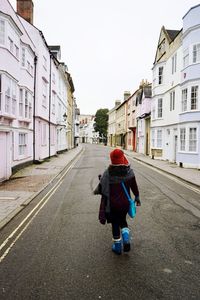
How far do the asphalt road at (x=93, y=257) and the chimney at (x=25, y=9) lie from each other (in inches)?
777

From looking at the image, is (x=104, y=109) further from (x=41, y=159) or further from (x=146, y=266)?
(x=146, y=266)

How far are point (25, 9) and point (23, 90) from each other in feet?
28.8

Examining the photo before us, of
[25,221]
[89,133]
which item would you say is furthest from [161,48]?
[89,133]

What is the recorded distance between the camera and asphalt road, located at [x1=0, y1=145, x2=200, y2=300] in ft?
13.2

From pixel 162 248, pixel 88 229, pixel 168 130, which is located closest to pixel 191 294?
pixel 162 248

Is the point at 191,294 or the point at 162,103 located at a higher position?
the point at 162,103

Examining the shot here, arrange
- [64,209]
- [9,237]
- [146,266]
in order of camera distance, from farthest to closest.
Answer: [64,209]
[9,237]
[146,266]

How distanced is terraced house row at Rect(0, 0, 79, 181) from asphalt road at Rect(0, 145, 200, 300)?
7.44 m

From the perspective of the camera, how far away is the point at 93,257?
515 centimetres

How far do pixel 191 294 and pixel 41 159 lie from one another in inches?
823

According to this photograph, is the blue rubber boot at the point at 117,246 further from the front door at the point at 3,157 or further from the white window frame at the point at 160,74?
the white window frame at the point at 160,74

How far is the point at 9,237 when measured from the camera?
623cm

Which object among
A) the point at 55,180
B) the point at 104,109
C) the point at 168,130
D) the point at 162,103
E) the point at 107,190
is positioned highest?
the point at 104,109

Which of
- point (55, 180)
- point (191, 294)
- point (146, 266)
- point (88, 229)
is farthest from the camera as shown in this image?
point (55, 180)
